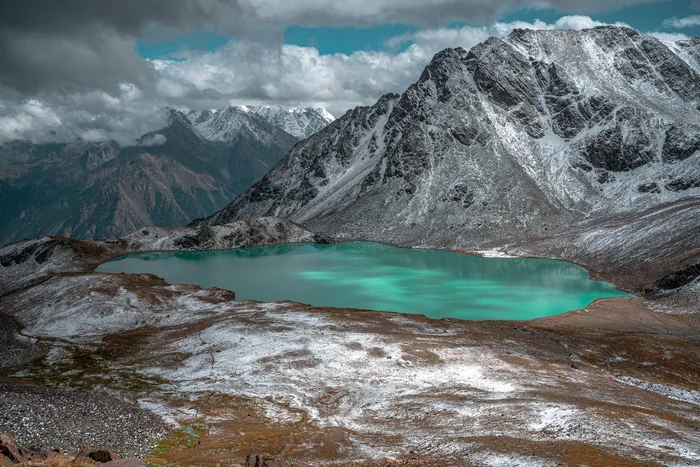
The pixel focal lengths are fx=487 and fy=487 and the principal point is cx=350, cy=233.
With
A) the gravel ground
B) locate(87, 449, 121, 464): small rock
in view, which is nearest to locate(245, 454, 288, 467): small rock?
locate(87, 449, 121, 464): small rock

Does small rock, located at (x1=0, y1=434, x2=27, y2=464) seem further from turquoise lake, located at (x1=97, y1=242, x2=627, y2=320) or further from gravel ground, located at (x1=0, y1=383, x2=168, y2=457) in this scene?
turquoise lake, located at (x1=97, y1=242, x2=627, y2=320)

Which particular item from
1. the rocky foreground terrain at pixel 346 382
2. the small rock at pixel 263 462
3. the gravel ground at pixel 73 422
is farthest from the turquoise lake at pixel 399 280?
the small rock at pixel 263 462

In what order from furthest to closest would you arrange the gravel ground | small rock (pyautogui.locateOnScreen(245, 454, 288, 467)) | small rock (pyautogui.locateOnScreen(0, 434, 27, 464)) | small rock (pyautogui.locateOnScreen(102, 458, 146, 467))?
the gravel ground < small rock (pyautogui.locateOnScreen(245, 454, 288, 467)) < small rock (pyautogui.locateOnScreen(102, 458, 146, 467)) < small rock (pyautogui.locateOnScreen(0, 434, 27, 464))

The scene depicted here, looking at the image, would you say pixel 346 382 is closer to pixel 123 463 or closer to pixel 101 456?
pixel 101 456

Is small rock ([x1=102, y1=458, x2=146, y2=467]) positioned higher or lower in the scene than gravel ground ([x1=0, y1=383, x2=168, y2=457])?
higher

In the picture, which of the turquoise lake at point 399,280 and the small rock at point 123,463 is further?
the turquoise lake at point 399,280

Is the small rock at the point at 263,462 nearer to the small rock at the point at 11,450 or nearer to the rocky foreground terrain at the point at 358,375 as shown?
the rocky foreground terrain at the point at 358,375

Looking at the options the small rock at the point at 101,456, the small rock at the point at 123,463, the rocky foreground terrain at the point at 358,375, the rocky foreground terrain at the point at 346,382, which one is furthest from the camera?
the rocky foreground terrain at the point at 358,375
